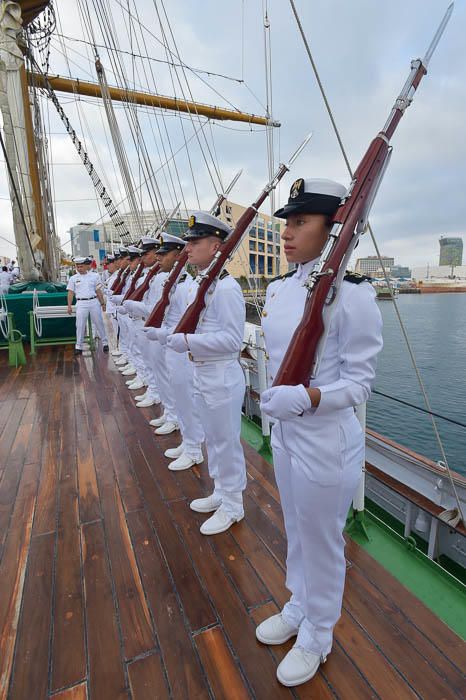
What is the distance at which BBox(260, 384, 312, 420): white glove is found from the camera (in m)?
1.09

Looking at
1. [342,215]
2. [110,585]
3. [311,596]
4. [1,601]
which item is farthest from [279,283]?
[1,601]

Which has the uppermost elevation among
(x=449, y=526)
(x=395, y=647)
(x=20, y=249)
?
(x=20, y=249)

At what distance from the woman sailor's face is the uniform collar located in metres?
0.02

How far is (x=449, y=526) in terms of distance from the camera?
240cm

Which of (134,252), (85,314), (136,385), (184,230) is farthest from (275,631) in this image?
(184,230)

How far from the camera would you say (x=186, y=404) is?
9.64 ft

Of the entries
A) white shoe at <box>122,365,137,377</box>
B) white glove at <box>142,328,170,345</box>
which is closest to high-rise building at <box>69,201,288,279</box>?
white glove at <box>142,328,170,345</box>

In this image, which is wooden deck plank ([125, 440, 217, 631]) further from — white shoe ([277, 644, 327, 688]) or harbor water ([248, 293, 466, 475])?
harbor water ([248, 293, 466, 475])

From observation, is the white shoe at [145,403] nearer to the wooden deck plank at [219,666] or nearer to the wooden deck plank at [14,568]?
the wooden deck plank at [14,568]

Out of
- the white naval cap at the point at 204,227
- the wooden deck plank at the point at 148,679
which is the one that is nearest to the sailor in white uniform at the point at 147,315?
the white naval cap at the point at 204,227

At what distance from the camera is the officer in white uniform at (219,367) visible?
6.97ft

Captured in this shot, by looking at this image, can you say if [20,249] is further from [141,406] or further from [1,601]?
[1,601]

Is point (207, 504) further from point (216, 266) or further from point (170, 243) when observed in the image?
point (170, 243)

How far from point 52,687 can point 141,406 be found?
299cm
